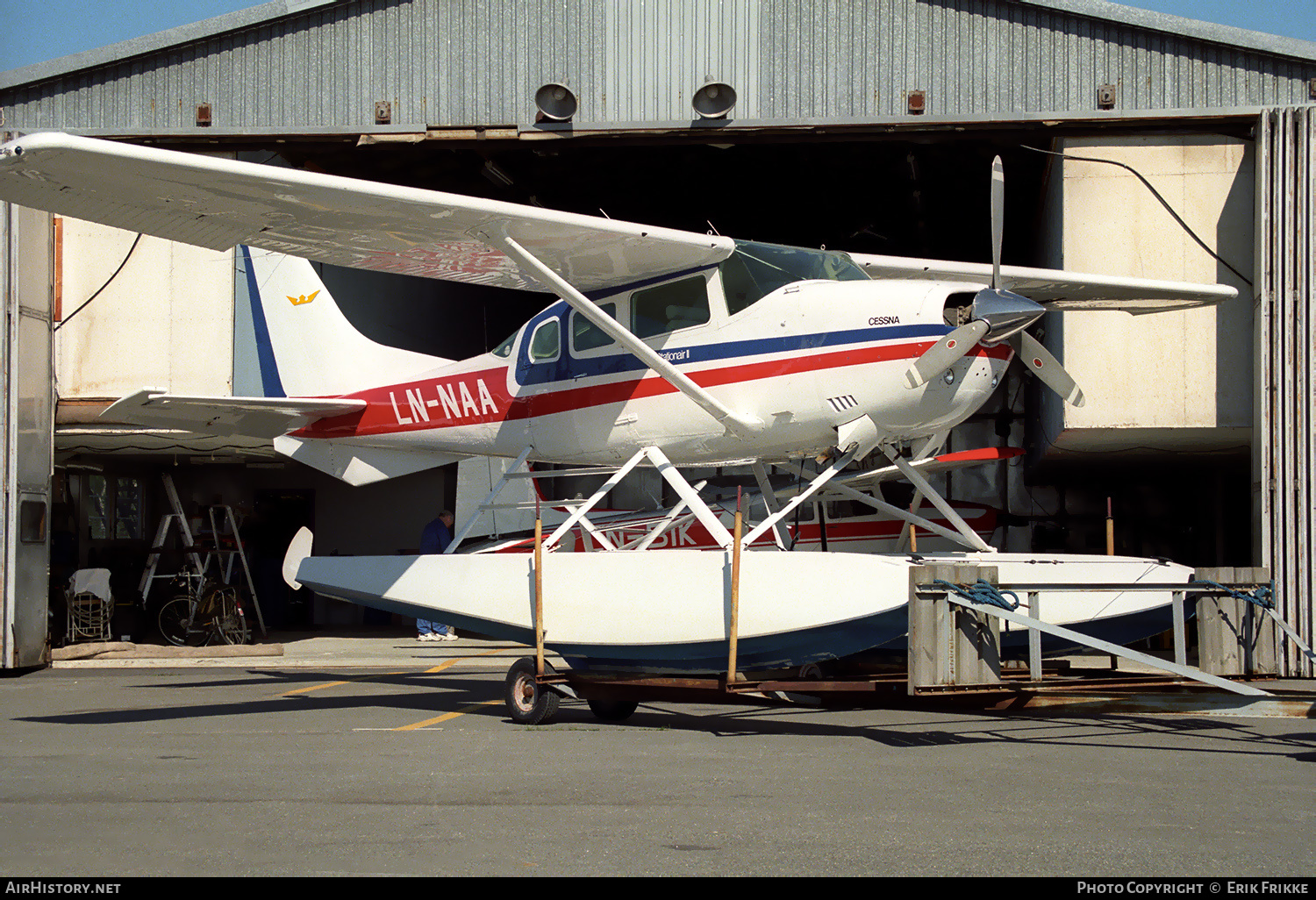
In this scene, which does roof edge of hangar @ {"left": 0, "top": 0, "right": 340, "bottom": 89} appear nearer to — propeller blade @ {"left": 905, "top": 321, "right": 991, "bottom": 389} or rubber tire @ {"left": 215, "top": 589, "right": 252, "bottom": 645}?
rubber tire @ {"left": 215, "top": 589, "right": 252, "bottom": 645}

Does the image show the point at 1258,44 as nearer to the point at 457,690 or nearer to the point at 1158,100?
the point at 1158,100

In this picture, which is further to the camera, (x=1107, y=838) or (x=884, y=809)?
(x=884, y=809)

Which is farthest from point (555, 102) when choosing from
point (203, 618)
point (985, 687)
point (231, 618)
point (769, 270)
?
point (985, 687)

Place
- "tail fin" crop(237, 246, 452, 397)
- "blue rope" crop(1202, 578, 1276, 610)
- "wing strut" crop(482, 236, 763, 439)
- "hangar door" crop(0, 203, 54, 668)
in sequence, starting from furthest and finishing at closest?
1. "hangar door" crop(0, 203, 54, 668)
2. "tail fin" crop(237, 246, 452, 397)
3. "wing strut" crop(482, 236, 763, 439)
4. "blue rope" crop(1202, 578, 1276, 610)

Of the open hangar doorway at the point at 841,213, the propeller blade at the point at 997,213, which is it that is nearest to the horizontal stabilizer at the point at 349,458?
the open hangar doorway at the point at 841,213

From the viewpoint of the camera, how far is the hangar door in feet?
38.7

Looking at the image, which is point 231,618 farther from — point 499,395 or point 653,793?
point 653,793

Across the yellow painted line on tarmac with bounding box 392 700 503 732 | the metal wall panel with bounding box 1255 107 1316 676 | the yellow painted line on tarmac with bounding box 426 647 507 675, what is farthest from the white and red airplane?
the yellow painted line on tarmac with bounding box 426 647 507 675

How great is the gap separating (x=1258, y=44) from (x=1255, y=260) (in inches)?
85.2

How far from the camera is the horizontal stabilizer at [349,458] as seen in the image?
420 inches

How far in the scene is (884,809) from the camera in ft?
14.5

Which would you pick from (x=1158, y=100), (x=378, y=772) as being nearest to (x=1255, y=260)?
(x=1158, y=100)

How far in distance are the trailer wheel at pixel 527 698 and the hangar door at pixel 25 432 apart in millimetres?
7105

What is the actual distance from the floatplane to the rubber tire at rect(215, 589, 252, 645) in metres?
6.10
